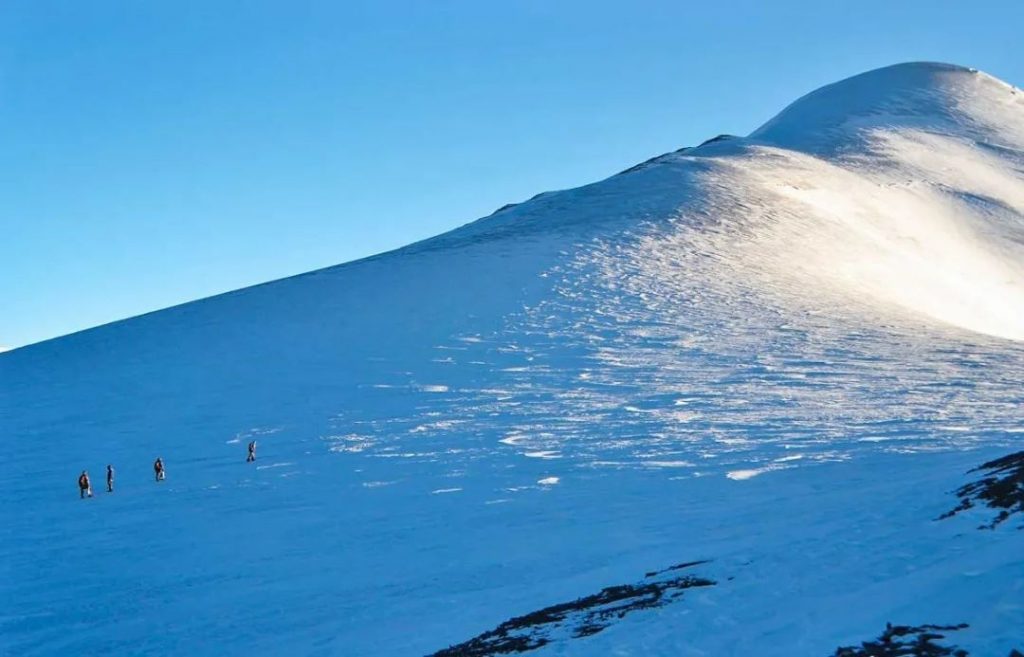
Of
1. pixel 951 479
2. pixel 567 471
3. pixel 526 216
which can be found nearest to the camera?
pixel 951 479

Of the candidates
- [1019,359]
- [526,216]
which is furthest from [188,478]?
[526,216]

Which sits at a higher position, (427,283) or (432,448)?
(427,283)

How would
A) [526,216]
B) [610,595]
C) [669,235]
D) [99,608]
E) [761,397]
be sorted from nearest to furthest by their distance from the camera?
1. [610,595]
2. [99,608]
3. [761,397]
4. [669,235]
5. [526,216]

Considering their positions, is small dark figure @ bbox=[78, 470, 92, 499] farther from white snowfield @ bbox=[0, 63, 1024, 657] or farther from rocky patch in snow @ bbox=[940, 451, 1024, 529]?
rocky patch in snow @ bbox=[940, 451, 1024, 529]

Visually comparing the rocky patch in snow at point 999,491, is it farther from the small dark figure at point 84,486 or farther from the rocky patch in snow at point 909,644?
the small dark figure at point 84,486

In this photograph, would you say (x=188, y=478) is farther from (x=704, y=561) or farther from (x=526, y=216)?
(x=526, y=216)

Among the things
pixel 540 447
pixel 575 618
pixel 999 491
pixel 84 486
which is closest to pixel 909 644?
pixel 575 618

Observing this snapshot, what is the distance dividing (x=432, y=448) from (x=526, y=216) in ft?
116

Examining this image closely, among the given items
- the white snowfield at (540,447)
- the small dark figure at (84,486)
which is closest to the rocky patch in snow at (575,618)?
the white snowfield at (540,447)

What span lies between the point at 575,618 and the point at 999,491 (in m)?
5.99

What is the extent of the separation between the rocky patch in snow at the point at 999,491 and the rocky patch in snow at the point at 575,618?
3682 millimetres

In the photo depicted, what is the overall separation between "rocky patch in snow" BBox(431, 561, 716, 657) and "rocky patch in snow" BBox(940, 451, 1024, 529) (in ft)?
12.1

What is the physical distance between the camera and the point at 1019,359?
3055 cm

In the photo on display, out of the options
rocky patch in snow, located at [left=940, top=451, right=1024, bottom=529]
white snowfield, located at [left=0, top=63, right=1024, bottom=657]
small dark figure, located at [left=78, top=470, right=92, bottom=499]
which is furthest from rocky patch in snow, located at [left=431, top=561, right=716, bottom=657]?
small dark figure, located at [left=78, top=470, right=92, bottom=499]
